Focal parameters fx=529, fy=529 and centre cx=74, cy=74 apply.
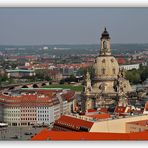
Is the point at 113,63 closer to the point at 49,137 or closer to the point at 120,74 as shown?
the point at 120,74

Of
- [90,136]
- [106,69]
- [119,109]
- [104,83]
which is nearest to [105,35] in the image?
[119,109]

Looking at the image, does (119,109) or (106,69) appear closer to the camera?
(119,109)

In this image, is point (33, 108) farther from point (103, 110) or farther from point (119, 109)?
point (119, 109)

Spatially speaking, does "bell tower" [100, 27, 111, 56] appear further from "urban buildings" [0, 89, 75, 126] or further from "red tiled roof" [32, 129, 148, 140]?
"red tiled roof" [32, 129, 148, 140]

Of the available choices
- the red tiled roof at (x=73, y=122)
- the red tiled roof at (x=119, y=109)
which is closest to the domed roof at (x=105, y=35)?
the red tiled roof at (x=119, y=109)

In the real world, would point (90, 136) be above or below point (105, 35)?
below

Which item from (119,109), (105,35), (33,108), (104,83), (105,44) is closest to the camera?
(105,35)

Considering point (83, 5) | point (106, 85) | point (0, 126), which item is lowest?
point (0, 126)

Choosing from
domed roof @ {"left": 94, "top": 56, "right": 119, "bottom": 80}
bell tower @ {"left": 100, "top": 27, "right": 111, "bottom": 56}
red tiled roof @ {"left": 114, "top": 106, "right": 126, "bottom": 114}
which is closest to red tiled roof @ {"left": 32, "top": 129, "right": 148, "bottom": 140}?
bell tower @ {"left": 100, "top": 27, "right": 111, "bottom": 56}

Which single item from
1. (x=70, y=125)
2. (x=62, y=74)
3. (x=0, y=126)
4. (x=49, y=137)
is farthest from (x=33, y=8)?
(x=62, y=74)
